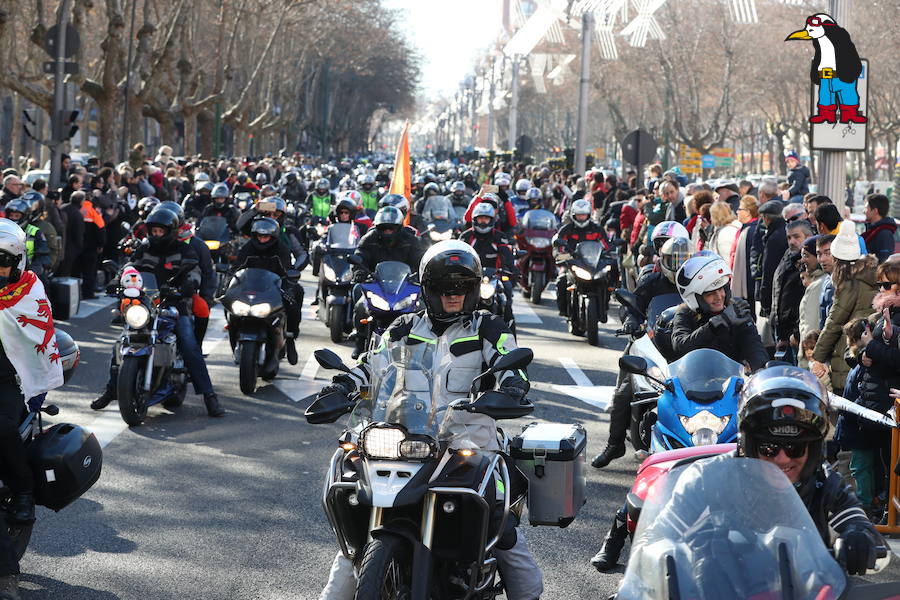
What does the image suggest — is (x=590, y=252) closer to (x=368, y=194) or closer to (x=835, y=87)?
(x=835, y=87)

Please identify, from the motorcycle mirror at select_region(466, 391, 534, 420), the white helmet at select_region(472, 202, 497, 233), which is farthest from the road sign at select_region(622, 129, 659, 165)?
the motorcycle mirror at select_region(466, 391, 534, 420)

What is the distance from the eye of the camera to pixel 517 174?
38.4 metres

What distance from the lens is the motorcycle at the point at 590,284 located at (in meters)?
16.1

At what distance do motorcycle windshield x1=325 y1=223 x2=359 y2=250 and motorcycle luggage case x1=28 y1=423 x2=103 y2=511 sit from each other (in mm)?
9243

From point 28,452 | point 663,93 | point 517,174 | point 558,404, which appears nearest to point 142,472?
point 28,452

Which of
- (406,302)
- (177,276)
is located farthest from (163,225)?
(406,302)

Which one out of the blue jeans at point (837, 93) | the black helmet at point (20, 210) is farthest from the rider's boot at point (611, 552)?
the black helmet at point (20, 210)

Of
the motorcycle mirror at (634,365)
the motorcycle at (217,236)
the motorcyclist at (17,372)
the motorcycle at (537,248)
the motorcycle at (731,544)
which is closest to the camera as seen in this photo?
the motorcycle at (731,544)

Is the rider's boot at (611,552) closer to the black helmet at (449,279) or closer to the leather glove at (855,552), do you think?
the black helmet at (449,279)

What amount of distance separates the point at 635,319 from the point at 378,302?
3710 mm

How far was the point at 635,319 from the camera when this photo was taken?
31.6 ft

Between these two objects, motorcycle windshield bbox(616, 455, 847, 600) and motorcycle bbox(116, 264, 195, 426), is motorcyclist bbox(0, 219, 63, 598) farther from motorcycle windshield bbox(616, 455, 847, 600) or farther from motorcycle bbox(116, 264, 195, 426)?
motorcycle bbox(116, 264, 195, 426)

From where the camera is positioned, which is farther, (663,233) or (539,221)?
(539,221)

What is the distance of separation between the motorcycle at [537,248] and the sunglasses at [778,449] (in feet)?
49.9
